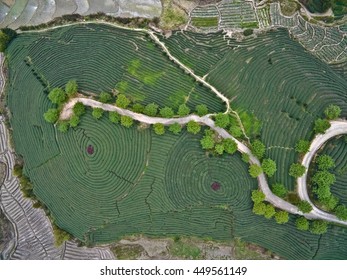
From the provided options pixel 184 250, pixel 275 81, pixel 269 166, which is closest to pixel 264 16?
pixel 275 81

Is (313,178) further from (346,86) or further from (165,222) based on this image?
(165,222)

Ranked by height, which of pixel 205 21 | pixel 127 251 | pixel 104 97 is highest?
pixel 205 21

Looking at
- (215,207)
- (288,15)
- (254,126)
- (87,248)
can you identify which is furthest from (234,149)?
(87,248)

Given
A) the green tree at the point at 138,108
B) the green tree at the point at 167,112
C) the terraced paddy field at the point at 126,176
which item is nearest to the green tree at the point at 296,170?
the terraced paddy field at the point at 126,176

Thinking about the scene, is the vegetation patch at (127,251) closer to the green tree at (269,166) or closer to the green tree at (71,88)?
the green tree at (269,166)

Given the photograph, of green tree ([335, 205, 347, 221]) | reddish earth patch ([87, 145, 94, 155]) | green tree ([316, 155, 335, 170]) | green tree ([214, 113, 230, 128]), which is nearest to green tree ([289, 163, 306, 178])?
green tree ([316, 155, 335, 170])

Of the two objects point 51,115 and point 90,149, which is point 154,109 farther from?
point 51,115
